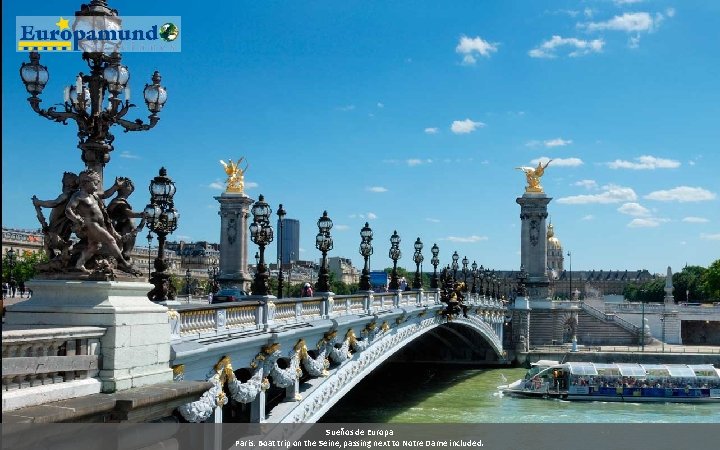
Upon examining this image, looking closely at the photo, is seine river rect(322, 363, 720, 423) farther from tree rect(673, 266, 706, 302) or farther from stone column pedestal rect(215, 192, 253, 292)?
tree rect(673, 266, 706, 302)

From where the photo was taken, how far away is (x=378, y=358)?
30.7 meters

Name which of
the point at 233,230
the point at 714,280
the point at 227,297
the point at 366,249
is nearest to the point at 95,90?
the point at 227,297

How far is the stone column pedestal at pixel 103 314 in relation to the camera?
10.6 m

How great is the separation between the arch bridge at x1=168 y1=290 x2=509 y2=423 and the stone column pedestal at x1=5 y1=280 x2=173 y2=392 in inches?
70.8

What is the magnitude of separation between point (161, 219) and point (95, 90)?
2.82 m

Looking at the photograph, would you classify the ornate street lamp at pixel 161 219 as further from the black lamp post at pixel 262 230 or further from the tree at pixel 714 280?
the tree at pixel 714 280

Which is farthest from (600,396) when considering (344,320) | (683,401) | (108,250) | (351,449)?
(108,250)

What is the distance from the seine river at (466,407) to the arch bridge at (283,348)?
20.4ft

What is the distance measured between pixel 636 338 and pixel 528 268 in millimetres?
12653

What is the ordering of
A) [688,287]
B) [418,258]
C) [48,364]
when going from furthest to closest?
[688,287], [418,258], [48,364]

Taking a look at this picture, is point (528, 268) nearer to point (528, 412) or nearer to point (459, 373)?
point (459, 373)

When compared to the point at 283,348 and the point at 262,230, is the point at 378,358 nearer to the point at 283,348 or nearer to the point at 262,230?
the point at 283,348

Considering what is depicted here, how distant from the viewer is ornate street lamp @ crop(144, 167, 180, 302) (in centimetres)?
1378

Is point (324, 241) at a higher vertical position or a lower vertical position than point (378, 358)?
higher
